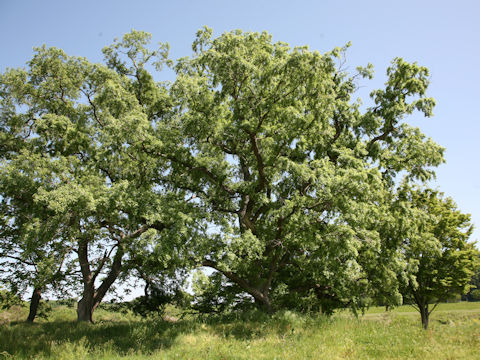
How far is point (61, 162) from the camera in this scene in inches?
622

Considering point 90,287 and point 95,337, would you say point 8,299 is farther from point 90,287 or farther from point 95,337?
point 95,337

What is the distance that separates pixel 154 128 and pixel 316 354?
12.7m

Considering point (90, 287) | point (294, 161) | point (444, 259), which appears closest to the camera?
point (294, 161)

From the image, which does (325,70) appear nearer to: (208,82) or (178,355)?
(208,82)

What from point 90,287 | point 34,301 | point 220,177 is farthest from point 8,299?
point 220,177

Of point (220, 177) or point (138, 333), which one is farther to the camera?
point (220, 177)

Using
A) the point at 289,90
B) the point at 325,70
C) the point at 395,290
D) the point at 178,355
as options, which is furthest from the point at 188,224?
the point at 395,290

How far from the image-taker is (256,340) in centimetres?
1134

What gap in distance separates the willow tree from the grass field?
2421 millimetres

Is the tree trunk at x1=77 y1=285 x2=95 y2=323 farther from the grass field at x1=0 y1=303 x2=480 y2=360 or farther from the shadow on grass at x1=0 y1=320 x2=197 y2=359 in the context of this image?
the grass field at x1=0 y1=303 x2=480 y2=360

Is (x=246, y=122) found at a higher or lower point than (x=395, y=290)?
higher

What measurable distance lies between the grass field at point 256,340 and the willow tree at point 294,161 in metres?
2.42

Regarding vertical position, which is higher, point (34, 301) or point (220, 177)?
point (220, 177)

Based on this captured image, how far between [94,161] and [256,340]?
42.9 feet
